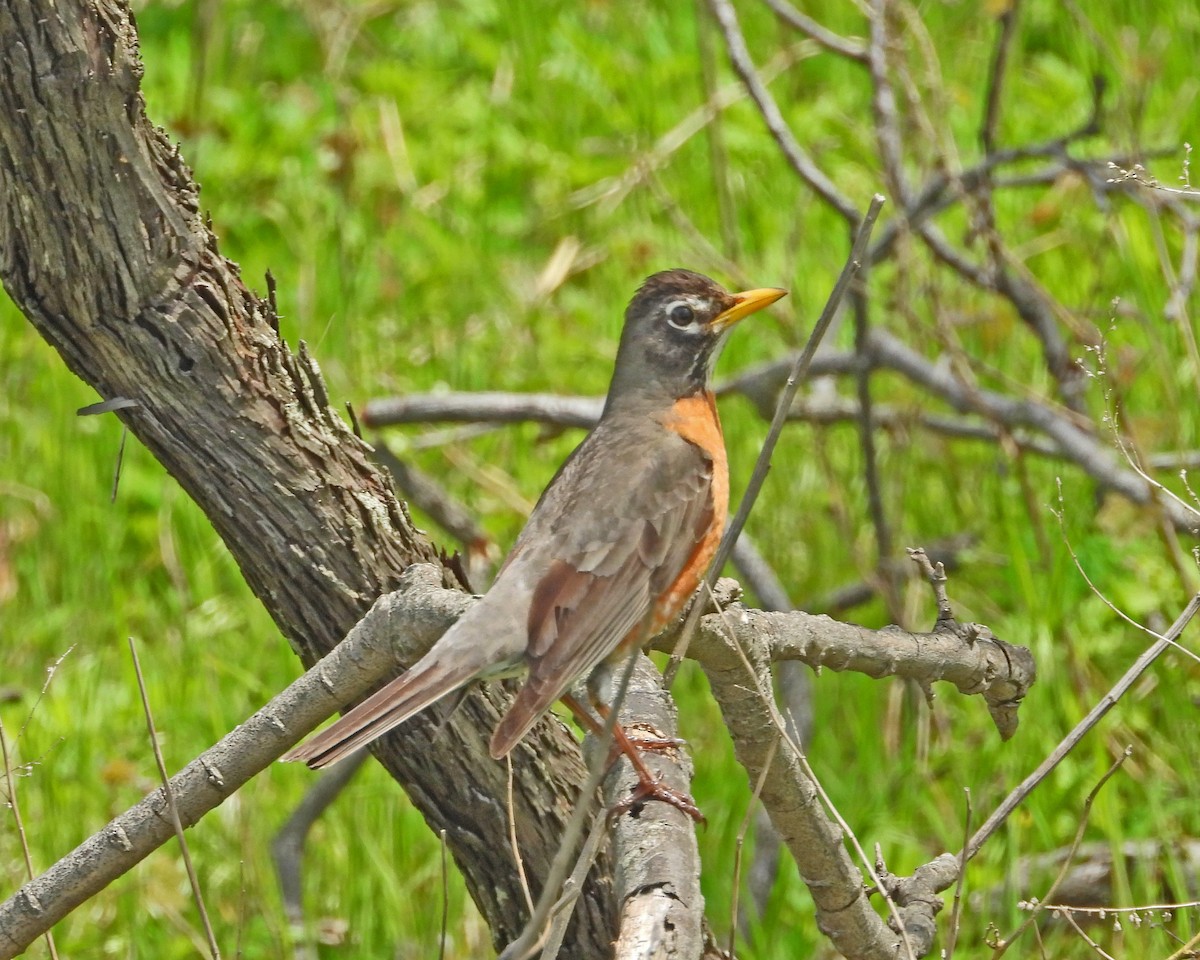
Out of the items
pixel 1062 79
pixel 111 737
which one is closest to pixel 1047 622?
pixel 111 737

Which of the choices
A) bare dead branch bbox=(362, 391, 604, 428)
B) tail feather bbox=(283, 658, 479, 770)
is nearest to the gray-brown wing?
tail feather bbox=(283, 658, 479, 770)

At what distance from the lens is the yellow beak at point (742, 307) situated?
14.2 feet

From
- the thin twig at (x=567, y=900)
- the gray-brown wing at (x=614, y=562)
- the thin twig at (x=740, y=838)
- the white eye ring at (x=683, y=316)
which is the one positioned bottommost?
the thin twig at (x=567, y=900)

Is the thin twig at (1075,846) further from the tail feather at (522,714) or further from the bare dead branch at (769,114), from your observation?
the bare dead branch at (769,114)

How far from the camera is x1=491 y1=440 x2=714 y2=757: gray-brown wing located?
3.34 m

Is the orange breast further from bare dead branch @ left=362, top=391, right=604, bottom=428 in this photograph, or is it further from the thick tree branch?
bare dead branch @ left=362, top=391, right=604, bottom=428

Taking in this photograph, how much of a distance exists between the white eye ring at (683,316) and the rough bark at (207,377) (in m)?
1.30

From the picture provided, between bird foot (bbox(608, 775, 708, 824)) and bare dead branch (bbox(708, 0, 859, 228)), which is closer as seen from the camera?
bird foot (bbox(608, 775, 708, 824))

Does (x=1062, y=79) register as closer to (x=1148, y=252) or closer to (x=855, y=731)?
(x=1148, y=252)

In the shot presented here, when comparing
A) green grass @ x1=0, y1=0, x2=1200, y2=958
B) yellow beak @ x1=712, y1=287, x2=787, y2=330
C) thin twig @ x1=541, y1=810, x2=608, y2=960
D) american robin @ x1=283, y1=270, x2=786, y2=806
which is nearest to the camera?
thin twig @ x1=541, y1=810, x2=608, y2=960

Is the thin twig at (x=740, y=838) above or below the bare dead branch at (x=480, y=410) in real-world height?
below

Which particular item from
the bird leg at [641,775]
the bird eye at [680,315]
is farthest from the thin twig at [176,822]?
the bird eye at [680,315]

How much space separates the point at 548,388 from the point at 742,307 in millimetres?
2218

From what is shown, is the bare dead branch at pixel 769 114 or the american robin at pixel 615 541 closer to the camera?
the american robin at pixel 615 541
